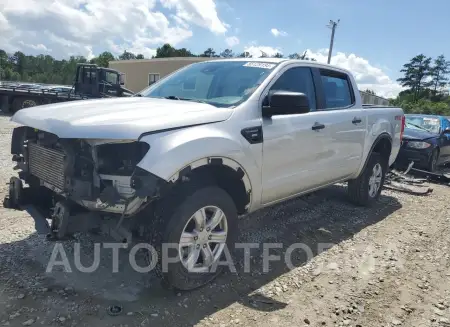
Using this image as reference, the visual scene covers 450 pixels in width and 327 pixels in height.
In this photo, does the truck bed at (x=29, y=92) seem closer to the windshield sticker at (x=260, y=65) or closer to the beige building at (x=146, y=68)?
the windshield sticker at (x=260, y=65)

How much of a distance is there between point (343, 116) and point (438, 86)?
95.5 meters

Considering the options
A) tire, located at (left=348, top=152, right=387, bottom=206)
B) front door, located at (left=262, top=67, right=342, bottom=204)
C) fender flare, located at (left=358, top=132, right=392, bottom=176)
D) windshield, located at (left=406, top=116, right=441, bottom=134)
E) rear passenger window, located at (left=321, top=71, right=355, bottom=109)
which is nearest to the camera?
front door, located at (left=262, top=67, right=342, bottom=204)

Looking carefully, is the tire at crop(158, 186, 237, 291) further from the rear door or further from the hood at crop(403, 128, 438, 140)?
the hood at crop(403, 128, 438, 140)

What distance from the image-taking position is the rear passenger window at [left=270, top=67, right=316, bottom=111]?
13.1 feet

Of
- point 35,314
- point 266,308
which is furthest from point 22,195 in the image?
point 266,308

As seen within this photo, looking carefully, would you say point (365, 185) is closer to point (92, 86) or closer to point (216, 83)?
point (216, 83)

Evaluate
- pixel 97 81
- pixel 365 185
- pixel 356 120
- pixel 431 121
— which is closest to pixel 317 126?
pixel 356 120

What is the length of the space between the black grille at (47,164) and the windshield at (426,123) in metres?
9.59

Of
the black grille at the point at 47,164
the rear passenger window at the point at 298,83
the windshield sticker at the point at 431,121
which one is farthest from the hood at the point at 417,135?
the black grille at the point at 47,164

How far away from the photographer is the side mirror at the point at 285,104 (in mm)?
3373

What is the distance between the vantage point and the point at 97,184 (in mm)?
2814

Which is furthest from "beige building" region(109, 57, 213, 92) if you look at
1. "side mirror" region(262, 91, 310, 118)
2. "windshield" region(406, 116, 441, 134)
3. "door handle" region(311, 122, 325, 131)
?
"side mirror" region(262, 91, 310, 118)

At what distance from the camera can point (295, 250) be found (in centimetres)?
425

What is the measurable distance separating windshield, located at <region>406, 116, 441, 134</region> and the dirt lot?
5.94 meters
